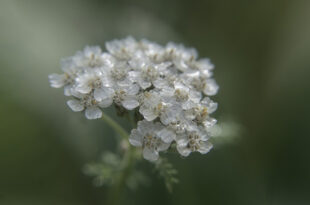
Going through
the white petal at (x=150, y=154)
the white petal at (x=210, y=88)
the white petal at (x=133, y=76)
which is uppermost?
the white petal at (x=210, y=88)

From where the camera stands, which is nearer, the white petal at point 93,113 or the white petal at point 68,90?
the white petal at point 93,113

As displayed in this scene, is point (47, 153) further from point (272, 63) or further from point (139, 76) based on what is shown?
point (272, 63)

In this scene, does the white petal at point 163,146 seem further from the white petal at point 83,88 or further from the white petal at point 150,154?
the white petal at point 83,88

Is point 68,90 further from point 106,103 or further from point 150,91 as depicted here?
point 150,91

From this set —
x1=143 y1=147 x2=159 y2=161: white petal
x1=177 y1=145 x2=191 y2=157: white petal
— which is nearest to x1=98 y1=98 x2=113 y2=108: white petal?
x1=143 y1=147 x2=159 y2=161: white petal

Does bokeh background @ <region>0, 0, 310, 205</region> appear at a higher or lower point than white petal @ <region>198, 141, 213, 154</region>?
higher

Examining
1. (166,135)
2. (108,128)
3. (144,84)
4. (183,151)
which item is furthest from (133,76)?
(108,128)

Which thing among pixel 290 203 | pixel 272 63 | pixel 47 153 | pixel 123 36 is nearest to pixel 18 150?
pixel 47 153

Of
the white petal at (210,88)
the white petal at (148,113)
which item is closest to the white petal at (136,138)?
the white petal at (148,113)

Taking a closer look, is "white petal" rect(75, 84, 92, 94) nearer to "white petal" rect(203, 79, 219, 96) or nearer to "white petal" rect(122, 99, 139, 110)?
"white petal" rect(122, 99, 139, 110)
